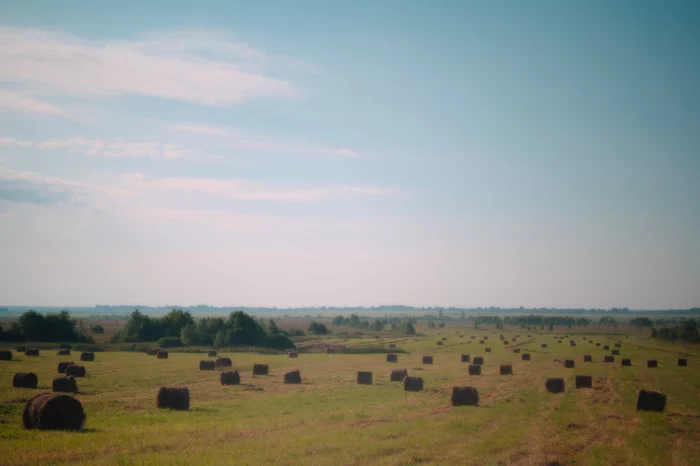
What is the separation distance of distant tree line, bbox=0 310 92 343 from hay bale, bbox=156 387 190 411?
72.3m

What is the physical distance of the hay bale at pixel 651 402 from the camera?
2703cm

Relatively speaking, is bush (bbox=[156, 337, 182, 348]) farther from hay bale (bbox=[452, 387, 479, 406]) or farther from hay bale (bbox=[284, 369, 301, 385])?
hay bale (bbox=[452, 387, 479, 406])

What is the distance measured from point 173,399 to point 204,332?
72.4 m

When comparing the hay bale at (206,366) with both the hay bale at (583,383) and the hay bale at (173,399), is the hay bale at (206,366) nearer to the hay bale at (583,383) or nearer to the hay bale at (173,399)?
the hay bale at (173,399)

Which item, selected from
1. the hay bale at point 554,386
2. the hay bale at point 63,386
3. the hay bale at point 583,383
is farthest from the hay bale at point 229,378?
the hay bale at point 583,383

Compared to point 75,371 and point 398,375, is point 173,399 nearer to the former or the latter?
point 75,371

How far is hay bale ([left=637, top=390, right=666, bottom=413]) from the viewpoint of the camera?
88.7 ft

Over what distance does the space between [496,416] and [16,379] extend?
26730 mm

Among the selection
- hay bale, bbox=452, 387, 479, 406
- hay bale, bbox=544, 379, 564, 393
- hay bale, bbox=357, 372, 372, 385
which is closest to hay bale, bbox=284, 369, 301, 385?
hay bale, bbox=357, 372, 372, 385

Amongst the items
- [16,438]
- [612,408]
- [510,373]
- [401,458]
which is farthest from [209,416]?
[510,373]

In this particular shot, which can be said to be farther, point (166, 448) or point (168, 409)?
point (168, 409)

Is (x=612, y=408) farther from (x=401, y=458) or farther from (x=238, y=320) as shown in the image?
(x=238, y=320)

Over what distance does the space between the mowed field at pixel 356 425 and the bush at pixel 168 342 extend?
4887 cm

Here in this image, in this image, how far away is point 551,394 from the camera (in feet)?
108
